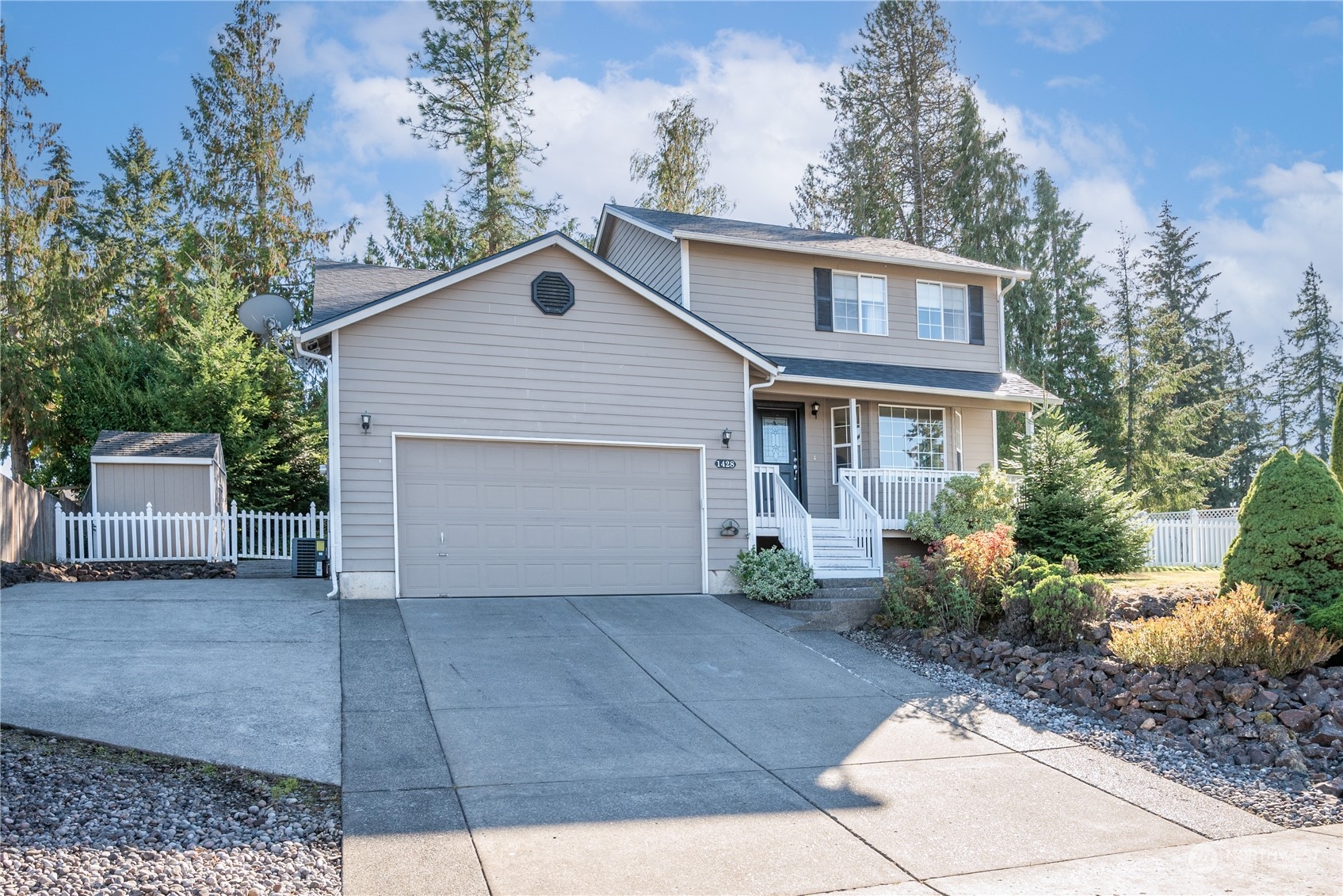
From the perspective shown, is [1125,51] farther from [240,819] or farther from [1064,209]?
[240,819]

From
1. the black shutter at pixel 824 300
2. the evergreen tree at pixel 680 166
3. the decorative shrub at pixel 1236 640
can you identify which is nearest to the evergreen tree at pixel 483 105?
the evergreen tree at pixel 680 166

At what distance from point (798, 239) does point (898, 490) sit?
5.56 meters

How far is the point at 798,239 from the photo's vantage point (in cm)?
1847

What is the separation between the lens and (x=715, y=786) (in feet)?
20.6

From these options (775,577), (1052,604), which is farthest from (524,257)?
(1052,604)

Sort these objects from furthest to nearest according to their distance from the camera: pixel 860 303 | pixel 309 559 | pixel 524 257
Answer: pixel 860 303
pixel 309 559
pixel 524 257

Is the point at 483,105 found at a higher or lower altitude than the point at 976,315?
higher

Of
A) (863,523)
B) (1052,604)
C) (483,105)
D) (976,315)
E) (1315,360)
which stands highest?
(483,105)

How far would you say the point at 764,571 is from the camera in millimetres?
12773

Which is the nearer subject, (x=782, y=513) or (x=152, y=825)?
(x=152, y=825)

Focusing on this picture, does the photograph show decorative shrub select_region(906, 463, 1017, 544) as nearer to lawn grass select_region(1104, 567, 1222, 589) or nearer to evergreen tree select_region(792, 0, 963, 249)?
lawn grass select_region(1104, 567, 1222, 589)

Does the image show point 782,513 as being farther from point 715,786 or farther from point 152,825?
point 152,825

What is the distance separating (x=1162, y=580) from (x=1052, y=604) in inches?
182

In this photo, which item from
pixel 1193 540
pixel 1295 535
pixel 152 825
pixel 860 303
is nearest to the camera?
pixel 152 825
